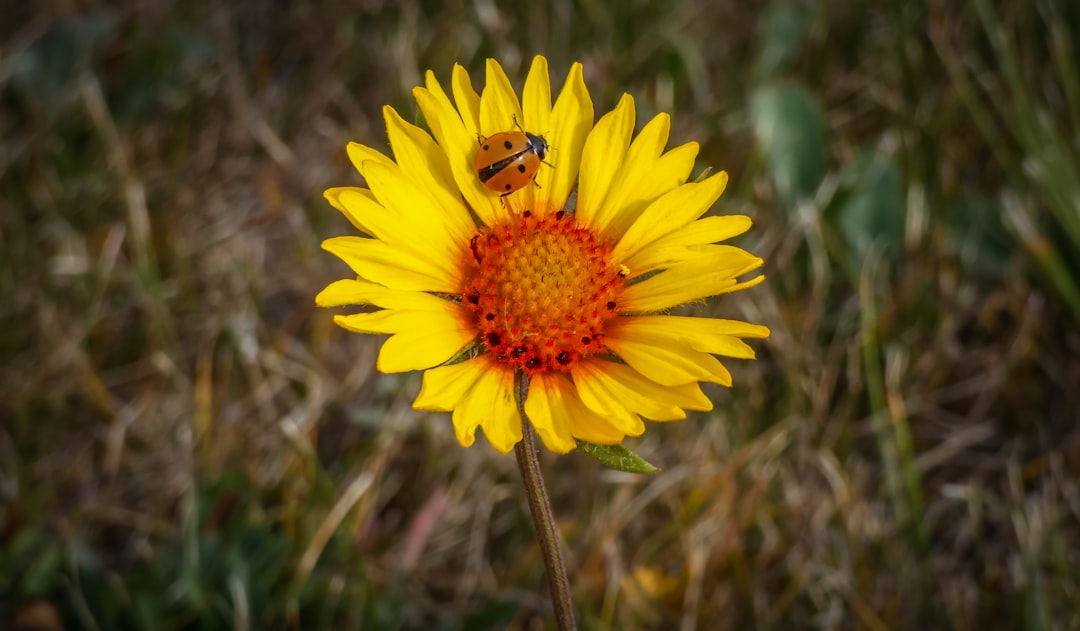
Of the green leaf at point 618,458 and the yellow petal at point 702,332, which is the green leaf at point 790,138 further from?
the green leaf at point 618,458

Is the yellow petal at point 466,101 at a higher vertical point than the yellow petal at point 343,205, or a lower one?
higher

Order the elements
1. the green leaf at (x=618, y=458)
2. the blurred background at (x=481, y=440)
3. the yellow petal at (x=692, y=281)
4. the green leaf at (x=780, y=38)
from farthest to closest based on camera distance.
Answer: the green leaf at (x=780, y=38) → the blurred background at (x=481, y=440) → the yellow petal at (x=692, y=281) → the green leaf at (x=618, y=458)

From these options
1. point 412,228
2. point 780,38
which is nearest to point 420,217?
point 412,228

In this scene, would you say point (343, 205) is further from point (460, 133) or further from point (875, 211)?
point (875, 211)

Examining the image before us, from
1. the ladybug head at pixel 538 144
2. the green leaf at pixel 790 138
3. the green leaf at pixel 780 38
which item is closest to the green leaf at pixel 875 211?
the green leaf at pixel 790 138

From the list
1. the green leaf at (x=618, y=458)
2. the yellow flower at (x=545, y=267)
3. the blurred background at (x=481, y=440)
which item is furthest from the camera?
the blurred background at (x=481, y=440)

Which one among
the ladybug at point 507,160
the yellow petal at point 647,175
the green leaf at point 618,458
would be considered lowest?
the green leaf at point 618,458
